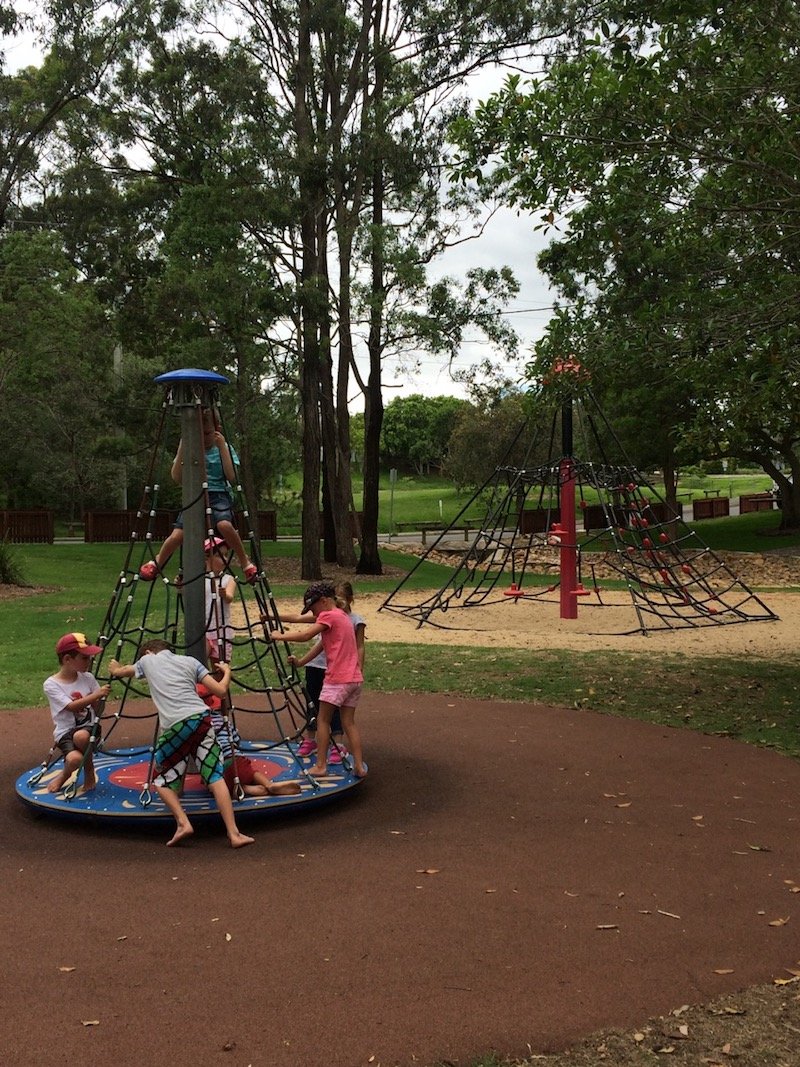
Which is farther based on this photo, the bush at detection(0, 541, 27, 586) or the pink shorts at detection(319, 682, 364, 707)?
the bush at detection(0, 541, 27, 586)

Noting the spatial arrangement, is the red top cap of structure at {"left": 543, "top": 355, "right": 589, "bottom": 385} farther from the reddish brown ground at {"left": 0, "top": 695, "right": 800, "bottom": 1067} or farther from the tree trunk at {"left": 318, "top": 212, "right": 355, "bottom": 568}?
the tree trunk at {"left": 318, "top": 212, "right": 355, "bottom": 568}

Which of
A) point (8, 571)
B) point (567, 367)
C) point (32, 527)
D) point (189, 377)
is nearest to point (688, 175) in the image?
point (567, 367)

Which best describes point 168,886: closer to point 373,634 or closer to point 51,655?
point 51,655

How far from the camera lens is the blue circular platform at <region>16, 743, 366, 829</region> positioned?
6684 millimetres

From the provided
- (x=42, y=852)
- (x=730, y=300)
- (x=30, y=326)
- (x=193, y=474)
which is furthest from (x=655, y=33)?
(x=30, y=326)

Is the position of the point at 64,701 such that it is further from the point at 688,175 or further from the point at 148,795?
the point at 688,175

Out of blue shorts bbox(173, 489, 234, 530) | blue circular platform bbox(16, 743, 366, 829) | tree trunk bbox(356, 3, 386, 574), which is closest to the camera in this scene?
blue circular platform bbox(16, 743, 366, 829)

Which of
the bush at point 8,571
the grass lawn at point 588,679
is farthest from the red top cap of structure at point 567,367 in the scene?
the bush at point 8,571

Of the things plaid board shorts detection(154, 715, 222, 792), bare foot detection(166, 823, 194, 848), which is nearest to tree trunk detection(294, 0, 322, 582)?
plaid board shorts detection(154, 715, 222, 792)

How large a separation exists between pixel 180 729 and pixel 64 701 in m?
1.04

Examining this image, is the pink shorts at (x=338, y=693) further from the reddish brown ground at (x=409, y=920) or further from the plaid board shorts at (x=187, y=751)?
the plaid board shorts at (x=187, y=751)

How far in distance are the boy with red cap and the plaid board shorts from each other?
2.30ft

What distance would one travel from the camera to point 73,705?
6977 millimetres

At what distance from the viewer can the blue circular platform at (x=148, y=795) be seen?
668 centimetres
